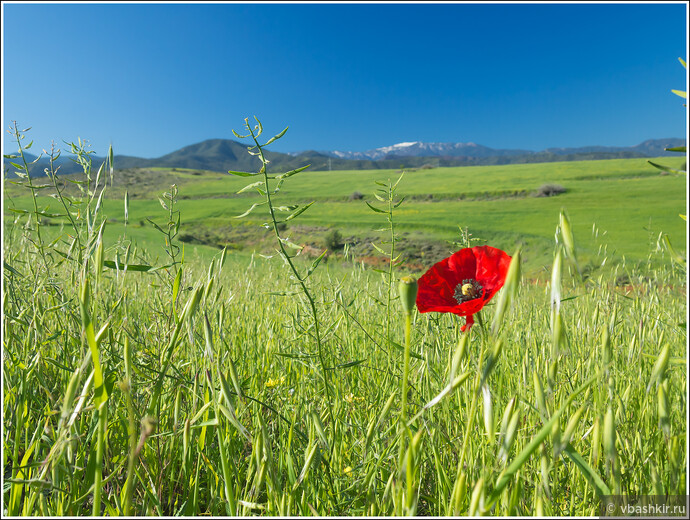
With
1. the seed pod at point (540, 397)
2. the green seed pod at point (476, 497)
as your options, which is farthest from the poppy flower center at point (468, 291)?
the green seed pod at point (476, 497)

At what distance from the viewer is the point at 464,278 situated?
89 cm

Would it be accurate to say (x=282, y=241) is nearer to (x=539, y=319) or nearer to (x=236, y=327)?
(x=236, y=327)

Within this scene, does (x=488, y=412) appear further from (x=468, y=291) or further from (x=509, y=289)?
(x=468, y=291)

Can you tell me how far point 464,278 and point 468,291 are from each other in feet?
0.25

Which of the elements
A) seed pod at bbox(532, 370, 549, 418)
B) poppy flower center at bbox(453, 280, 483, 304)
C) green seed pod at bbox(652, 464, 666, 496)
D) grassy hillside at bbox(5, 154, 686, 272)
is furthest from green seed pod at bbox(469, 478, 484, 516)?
grassy hillside at bbox(5, 154, 686, 272)

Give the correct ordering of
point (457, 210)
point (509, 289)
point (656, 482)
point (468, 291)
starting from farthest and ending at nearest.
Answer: point (457, 210) → point (468, 291) → point (656, 482) → point (509, 289)

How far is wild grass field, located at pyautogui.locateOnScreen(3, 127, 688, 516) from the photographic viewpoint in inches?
20.1

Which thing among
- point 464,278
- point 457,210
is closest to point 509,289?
point 464,278

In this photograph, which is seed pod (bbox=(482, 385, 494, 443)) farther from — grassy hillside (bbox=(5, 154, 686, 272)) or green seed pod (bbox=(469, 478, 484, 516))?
grassy hillside (bbox=(5, 154, 686, 272))

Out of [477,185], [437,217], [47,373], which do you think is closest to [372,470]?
[47,373]

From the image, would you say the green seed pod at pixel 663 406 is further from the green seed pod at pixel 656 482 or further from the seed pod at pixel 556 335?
the seed pod at pixel 556 335

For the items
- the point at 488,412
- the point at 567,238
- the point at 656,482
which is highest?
the point at 567,238

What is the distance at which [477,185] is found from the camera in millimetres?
27875

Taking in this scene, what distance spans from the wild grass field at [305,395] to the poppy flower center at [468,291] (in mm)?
99
